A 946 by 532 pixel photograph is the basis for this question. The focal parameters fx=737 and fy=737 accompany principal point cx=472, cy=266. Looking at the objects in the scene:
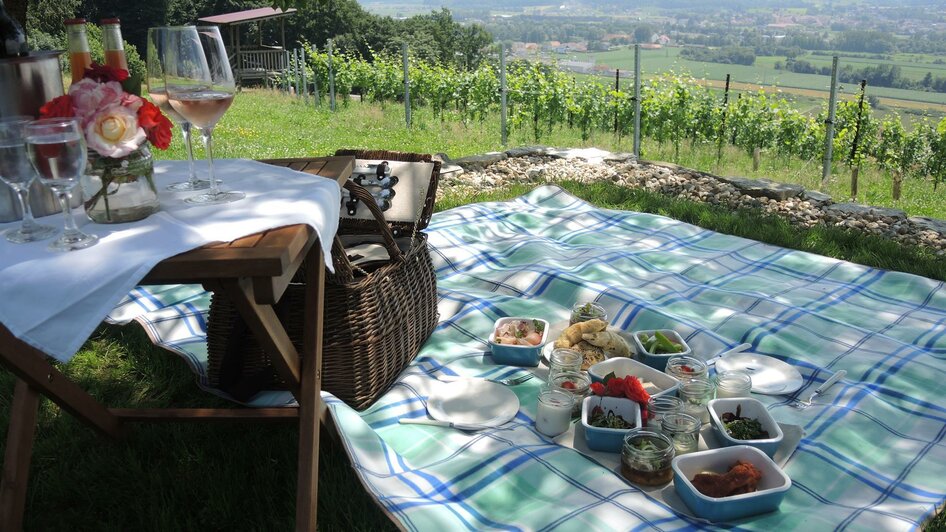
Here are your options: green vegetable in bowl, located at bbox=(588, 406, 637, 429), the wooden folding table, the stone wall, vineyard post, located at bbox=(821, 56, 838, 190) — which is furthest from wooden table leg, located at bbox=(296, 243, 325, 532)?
vineyard post, located at bbox=(821, 56, 838, 190)

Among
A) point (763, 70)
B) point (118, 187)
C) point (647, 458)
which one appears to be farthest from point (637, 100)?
point (763, 70)

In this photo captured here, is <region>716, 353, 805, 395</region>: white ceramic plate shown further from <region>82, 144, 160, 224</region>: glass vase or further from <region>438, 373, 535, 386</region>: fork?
<region>82, 144, 160, 224</region>: glass vase

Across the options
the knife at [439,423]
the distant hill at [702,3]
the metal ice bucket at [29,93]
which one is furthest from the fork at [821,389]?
the distant hill at [702,3]

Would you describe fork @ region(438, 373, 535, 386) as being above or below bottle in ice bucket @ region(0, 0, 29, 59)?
below

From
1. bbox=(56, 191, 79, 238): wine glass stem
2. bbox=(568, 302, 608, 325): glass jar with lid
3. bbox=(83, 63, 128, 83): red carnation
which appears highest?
bbox=(83, 63, 128, 83): red carnation

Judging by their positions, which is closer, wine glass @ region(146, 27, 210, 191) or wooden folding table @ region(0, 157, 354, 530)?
wooden folding table @ region(0, 157, 354, 530)

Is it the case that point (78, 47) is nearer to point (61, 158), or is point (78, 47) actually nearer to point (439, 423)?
point (61, 158)

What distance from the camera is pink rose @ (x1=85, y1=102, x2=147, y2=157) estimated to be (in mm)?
1495

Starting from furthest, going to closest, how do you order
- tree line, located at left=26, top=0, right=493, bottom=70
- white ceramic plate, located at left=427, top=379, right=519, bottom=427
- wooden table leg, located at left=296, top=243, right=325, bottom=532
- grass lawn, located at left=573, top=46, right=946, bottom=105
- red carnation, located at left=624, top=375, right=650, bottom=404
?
tree line, located at left=26, top=0, right=493, bottom=70 < grass lawn, located at left=573, top=46, right=946, bottom=105 < white ceramic plate, located at left=427, top=379, right=519, bottom=427 < red carnation, located at left=624, top=375, right=650, bottom=404 < wooden table leg, located at left=296, top=243, right=325, bottom=532

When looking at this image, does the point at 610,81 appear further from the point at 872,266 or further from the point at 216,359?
the point at 216,359

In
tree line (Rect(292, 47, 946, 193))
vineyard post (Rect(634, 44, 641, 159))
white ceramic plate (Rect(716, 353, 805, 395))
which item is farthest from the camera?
tree line (Rect(292, 47, 946, 193))

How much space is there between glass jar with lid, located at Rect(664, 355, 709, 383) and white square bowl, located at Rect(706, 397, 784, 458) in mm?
152

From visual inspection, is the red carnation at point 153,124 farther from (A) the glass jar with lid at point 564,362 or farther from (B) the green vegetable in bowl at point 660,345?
(B) the green vegetable in bowl at point 660,345

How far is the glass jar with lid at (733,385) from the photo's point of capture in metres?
2.57
